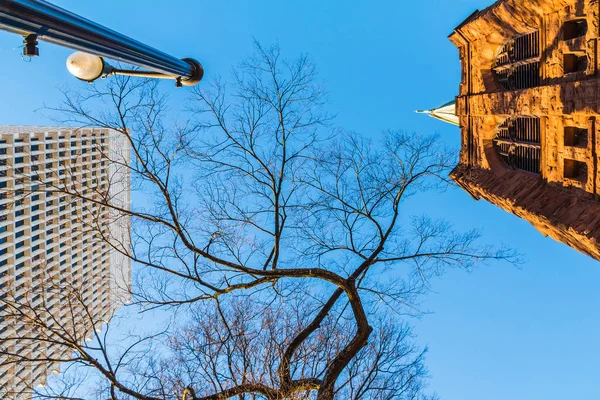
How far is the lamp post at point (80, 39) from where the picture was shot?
4165 mm

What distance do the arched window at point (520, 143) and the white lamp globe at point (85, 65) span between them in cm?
1822

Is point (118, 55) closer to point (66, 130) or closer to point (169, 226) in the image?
point (169, 226)

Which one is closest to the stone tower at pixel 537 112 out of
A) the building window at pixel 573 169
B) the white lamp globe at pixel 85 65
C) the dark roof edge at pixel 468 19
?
the building window at pixel 573 169

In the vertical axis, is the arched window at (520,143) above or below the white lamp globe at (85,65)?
above

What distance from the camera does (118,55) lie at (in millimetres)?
6535

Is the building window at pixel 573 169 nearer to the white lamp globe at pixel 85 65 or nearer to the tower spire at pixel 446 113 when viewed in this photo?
the white lamp globe at pixel 85 65

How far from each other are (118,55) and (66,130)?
48.6m

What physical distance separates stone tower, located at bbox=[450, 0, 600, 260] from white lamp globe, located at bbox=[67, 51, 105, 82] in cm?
1410

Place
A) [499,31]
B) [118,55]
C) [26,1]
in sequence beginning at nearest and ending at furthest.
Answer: [26,1] < [118,55] < [499,31]

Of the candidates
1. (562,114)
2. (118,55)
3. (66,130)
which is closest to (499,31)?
(562,114)

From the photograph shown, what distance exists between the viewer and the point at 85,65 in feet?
22.7

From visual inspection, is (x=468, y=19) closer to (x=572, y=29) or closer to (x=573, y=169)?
(x=572, y=29)

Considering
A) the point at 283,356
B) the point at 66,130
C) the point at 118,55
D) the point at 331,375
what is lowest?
the point at 331,375

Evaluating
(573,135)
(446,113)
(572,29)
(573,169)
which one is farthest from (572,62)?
(446,113)
